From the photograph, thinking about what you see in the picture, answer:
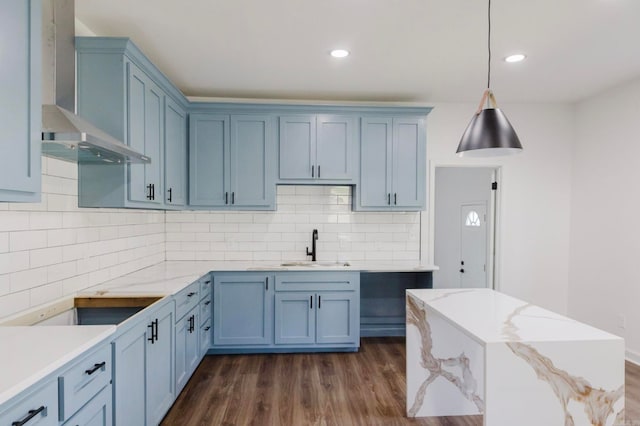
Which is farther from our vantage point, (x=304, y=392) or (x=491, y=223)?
(x=491, y=223)

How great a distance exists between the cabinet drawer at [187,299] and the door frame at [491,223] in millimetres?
A: 2487

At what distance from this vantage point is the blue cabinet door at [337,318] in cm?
359

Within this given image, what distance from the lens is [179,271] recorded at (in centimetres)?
330

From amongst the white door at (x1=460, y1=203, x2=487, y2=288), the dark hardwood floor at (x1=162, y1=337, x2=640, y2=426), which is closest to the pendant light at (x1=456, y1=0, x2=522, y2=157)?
the dark hardwood floor at (x1=162, y1=337, x2=640, y2=426)

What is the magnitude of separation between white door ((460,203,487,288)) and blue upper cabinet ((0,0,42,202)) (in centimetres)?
436

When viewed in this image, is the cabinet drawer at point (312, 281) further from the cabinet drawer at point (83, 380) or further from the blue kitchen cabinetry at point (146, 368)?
the cabinet drawer at point (83, 380)

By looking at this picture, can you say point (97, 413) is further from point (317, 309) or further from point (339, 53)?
point (339, 53)

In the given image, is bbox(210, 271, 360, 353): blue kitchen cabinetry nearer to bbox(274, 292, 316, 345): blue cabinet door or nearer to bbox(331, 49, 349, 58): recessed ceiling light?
bbox(274, 292, 316, 345): blue cabinet door

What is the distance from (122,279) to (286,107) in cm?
219

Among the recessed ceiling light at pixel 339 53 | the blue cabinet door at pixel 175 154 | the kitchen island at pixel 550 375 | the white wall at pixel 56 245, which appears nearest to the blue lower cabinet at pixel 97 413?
the white wall at pixel 56 245

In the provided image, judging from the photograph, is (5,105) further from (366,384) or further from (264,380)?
(366,384)

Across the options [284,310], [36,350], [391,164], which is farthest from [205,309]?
[391,164]

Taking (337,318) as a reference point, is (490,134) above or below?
above

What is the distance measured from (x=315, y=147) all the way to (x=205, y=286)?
1.74 meters
